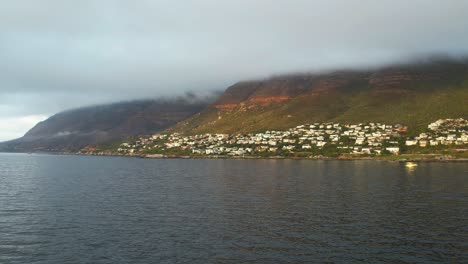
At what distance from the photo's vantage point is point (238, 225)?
49.8 metres

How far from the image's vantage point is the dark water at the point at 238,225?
37.3 meters

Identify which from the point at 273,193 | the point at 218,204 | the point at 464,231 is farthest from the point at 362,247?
the point at 273,193

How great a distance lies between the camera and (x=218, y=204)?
65.8 meters

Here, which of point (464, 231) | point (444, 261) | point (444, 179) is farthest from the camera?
point (444, 179)

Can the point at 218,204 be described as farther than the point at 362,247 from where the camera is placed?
Yes

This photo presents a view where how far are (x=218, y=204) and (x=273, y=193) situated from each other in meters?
17.0

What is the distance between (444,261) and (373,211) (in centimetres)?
Answer: 2299

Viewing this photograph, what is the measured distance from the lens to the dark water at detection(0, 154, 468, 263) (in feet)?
122

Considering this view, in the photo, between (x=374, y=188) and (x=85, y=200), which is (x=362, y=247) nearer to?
(x=374, y=188)

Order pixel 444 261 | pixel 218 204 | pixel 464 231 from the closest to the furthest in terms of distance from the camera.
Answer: pixel 444 261
pixel 464 231
pixel 218 204

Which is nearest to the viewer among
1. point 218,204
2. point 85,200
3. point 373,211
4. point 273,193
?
point 373,211

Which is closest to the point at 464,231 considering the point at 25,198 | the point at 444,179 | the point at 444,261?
the point at 444,261

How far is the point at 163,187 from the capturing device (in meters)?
91.3

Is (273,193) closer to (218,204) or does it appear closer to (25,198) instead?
(218,204)
